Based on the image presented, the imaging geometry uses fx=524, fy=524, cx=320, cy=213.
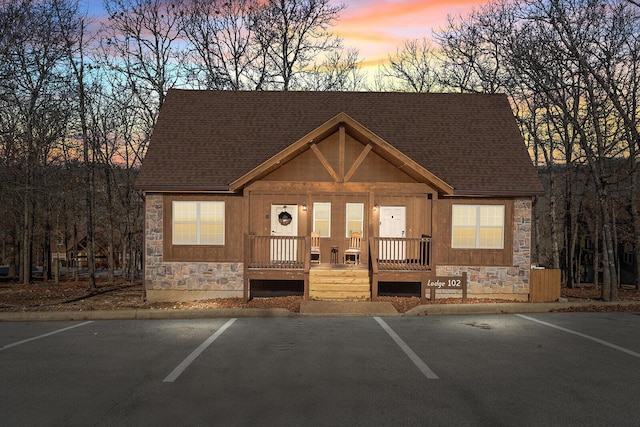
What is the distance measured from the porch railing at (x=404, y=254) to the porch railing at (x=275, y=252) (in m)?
2.07

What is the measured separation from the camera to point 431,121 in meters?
20.2

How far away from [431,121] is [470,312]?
8859 mm

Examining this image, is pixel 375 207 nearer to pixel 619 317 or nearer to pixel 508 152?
pixel 508 152

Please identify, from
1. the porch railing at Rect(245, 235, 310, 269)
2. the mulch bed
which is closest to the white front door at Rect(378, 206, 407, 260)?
the mulch bed

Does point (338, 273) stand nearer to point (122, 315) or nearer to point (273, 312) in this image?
point (273, 312)

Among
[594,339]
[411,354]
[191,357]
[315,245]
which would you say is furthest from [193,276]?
[594,339]

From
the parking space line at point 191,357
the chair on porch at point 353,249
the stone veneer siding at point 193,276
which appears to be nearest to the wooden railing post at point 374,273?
the chair on porch at point 353,249

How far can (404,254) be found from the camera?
17641mm

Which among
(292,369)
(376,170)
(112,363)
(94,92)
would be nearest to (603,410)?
(292,369)

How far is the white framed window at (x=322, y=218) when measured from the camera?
59.9 ft

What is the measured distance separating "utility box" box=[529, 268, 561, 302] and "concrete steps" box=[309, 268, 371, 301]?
17.0 ft

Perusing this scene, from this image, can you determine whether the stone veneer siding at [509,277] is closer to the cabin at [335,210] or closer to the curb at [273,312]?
the cabin at [335,210]

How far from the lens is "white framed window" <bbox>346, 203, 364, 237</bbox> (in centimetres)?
1827

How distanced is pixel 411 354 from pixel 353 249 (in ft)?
28.4
